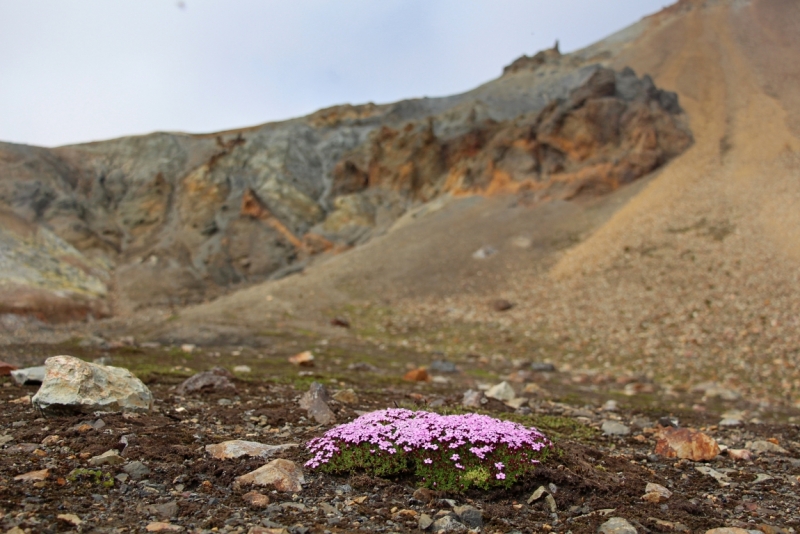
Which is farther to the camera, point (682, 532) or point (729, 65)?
point (729, 65)

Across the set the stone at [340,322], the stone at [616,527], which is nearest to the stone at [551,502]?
the stone at [616,527]

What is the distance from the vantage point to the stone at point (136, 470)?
7.02 metres

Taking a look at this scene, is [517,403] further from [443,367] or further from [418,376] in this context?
[443,367]

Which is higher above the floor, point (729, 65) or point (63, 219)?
point (729, 65)

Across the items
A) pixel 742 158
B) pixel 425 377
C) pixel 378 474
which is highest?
pixel 742 158

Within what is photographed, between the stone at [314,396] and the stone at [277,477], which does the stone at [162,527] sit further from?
the stone at [314,396]

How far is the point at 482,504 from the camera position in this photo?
6828 millimetres

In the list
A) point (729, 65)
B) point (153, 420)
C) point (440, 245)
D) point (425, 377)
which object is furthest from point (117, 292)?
point (729, 65)

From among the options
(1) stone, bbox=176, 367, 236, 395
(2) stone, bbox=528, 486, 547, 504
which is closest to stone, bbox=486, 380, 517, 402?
(1) stone, bbox=176, 367, 236, 395

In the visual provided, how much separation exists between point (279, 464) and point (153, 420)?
2.99 meters

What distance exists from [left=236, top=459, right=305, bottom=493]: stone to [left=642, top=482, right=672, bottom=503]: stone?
4072 millimetres

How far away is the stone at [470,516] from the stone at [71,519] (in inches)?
144

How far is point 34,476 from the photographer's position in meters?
6.59

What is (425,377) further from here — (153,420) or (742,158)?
(742,158)
